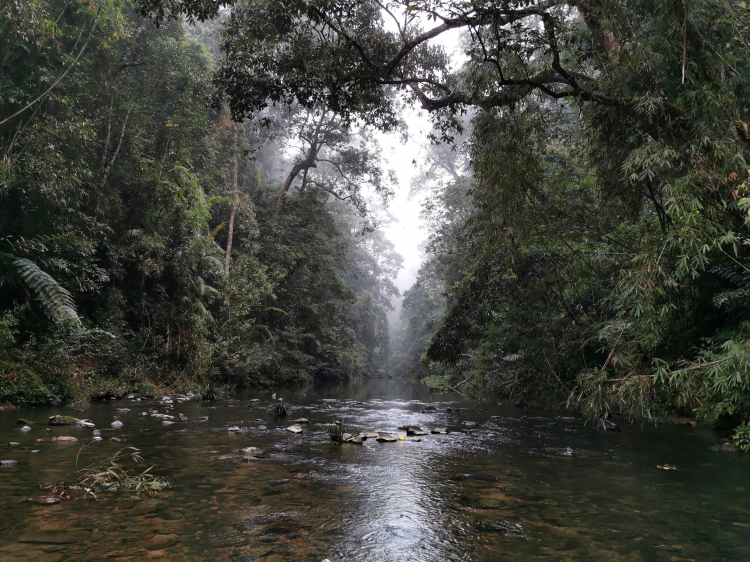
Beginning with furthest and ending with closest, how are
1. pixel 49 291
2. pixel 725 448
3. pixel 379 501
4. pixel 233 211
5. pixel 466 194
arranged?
pixel 233 211
pixel 466 194
pixel 49 291
pixel 725 448
pixel 379 501

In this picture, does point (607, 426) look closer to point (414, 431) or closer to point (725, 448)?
point (725, 448)

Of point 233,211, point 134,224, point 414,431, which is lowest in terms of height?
point 414,431

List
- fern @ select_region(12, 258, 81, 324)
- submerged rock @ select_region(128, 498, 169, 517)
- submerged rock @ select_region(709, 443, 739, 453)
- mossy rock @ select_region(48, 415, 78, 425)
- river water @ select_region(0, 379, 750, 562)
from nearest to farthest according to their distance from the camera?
1. river water @ select_region(0, 379, 750, 562)
2. submerged rock @ select_region(128, 498, 169, 517)
3. submerged rock @ select_region(709, 443, 739, 453)
4. mossy rock @ select_region(48, 415, 78, 425)
5. fern @ select_region(12, 258, 81, 324)

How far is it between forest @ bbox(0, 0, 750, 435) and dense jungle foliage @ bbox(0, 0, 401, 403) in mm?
81

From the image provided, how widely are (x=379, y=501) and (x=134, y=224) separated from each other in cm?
1295

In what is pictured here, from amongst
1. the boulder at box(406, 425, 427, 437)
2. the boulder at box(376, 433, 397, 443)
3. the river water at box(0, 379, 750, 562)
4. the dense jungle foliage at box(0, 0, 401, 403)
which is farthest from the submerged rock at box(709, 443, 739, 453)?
the dense jungle foliage at box(0, 0, 401, 403)

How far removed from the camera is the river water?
3262 millimetres

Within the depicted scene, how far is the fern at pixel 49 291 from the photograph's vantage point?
868 centimetres

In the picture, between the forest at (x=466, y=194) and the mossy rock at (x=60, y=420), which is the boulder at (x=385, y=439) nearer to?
the forest at (x=466, y=194)

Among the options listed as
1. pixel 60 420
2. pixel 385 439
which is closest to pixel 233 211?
pixel 60 420

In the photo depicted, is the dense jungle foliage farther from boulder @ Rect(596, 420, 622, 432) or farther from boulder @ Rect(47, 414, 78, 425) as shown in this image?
boulder @ Rect(596, 420, 622, 432)

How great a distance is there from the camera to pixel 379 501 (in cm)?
444

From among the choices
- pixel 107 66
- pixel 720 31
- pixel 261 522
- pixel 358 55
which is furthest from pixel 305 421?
pixel 107 66

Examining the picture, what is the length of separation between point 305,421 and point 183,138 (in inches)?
427
